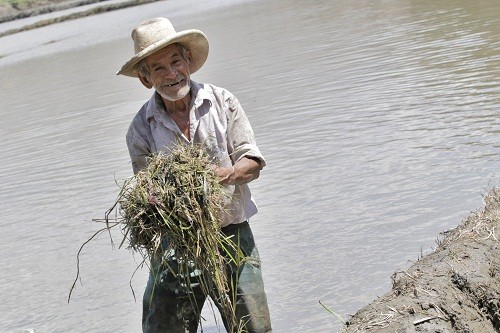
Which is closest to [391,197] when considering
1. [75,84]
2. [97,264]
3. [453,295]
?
[97,264]

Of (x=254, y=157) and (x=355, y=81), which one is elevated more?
(x=254, y=157)

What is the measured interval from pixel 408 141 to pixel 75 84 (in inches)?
420

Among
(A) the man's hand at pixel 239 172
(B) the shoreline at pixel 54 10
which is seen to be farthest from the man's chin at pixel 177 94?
(B) the shoreline at pixel 54 10

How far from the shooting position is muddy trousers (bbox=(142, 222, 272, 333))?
4344 millimetres

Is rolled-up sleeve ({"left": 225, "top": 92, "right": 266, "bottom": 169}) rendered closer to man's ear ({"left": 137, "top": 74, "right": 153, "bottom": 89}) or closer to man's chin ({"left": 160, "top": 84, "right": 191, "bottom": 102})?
man's chin ({"left": 160, "top": 84, "right": 191, "bottom": 102})

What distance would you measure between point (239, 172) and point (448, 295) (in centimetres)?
104

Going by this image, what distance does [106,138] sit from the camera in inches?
478

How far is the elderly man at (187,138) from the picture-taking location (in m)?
4.28

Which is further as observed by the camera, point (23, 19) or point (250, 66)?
point (23, 19)

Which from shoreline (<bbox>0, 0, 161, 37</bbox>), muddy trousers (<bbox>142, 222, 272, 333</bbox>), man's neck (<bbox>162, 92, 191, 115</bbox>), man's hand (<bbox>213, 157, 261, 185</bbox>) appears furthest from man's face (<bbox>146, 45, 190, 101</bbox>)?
shoreline (<bbox>0, 0, 161, 37</bbox>)

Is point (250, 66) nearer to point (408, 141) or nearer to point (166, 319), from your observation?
point (408, 141)

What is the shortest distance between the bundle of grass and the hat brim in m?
0.45

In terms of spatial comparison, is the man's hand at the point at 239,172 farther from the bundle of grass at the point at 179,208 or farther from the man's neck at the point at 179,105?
the man's neck at the point at 179,105

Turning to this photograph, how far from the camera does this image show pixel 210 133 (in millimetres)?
4309
